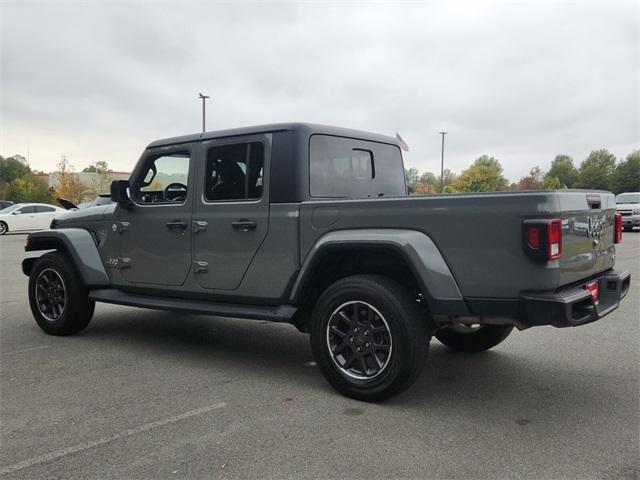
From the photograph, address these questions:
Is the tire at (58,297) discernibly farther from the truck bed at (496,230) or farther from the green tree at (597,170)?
the green tree at (597,170)

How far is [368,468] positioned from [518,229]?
157cm

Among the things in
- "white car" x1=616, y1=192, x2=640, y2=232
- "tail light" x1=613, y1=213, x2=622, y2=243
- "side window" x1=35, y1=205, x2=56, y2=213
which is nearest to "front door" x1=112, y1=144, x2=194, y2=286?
"tail light" x1=613, y1=213, x2=622, y2=243

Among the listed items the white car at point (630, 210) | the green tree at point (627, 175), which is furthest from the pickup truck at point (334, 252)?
the green tree at point (627, 175)

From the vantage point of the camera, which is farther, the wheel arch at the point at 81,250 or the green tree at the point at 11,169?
the green tree at the point at 11,169

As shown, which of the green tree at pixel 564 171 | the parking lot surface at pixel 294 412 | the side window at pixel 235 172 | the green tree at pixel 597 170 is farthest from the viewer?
the green tree at pixel 564 171

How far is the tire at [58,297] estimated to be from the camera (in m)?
5.62

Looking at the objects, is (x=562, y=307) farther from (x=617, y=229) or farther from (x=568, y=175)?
(x=568, y=175)

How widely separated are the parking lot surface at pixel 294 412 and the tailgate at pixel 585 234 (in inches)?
36.7

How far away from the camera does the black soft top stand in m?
4.43

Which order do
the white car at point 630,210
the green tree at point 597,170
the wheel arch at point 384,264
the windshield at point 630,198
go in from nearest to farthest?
the wheel arch at point 384,264 < the white car at point 630,210 < the windshield at point 630,198 < the green tree at point 597,170

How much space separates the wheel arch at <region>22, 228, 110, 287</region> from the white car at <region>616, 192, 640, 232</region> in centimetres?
2283

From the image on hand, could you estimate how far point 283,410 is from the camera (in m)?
3.69

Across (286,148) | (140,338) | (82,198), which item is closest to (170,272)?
(140,338)

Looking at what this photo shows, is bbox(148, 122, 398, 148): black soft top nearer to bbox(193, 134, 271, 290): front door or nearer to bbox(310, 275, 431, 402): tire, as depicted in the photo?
bbox(193, 134, 271, 290): front door
